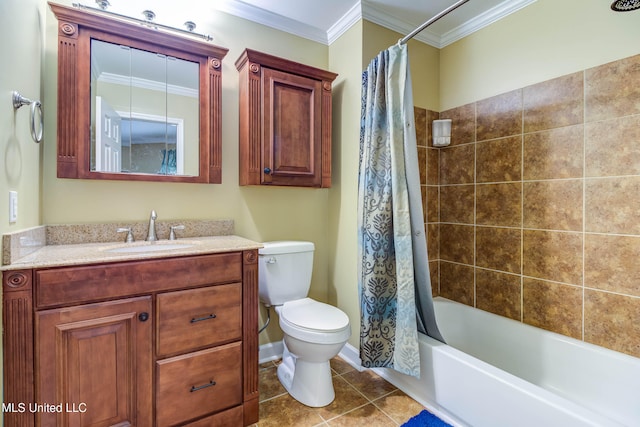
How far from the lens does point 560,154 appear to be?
5.53 feet

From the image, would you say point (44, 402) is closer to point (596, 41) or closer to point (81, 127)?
point (81, 127)

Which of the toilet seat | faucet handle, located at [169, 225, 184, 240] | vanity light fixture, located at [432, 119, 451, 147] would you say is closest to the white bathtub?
the toilet seat

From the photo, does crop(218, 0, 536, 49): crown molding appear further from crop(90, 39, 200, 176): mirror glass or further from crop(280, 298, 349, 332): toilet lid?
crop(280, 298, 349, 332): toilet lid

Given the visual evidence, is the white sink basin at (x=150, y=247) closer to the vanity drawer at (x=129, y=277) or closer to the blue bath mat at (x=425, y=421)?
the vanity drawer at (x=129, y=277)

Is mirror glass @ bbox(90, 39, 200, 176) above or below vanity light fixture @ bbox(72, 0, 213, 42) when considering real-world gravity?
below

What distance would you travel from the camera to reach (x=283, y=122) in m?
1.95

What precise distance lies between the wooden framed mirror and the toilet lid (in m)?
0.92

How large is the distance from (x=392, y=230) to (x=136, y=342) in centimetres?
137

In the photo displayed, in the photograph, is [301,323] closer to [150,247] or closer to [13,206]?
[150,247]

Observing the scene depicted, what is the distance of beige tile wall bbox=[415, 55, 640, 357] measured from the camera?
147 cm

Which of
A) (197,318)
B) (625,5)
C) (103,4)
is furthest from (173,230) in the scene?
(625,5)

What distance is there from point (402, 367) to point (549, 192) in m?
1.34

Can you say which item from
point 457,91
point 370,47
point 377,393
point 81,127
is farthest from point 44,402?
point 457,91

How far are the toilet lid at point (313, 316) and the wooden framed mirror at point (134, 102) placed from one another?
919mm
